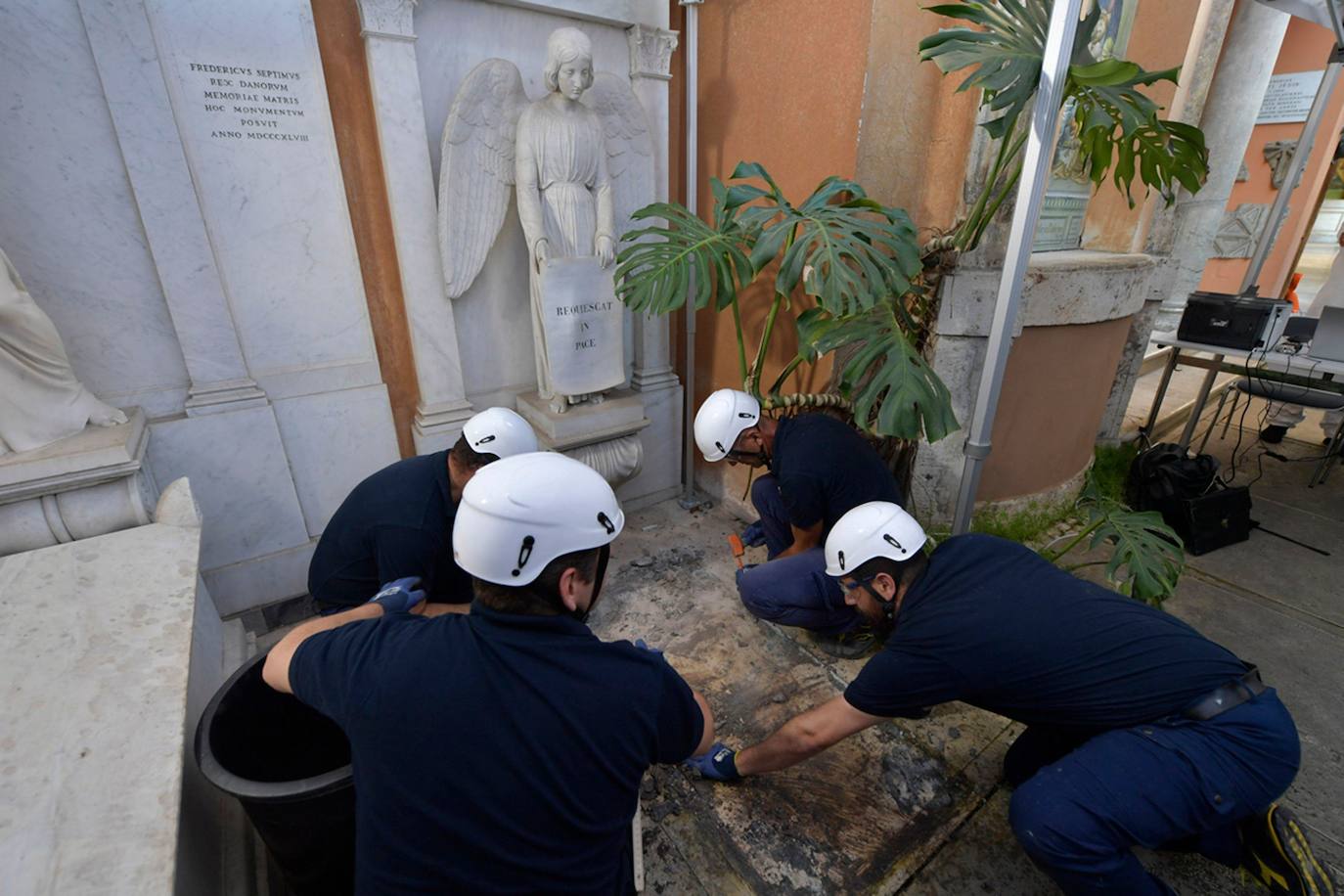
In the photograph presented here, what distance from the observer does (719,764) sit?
1901 millimetres

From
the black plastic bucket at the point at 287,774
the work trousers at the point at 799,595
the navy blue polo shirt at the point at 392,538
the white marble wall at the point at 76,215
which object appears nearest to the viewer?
the black plastic bucket at the point at 287,774

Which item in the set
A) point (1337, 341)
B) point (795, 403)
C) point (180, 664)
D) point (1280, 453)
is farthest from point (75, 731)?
point (1280, 453)

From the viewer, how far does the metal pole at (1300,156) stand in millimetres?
3561

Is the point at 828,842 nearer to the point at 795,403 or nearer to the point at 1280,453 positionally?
the point at 795,403

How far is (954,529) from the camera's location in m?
2.41

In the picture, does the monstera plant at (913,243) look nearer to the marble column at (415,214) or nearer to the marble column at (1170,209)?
the marble column at (415,214)

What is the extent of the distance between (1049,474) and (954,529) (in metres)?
1.49

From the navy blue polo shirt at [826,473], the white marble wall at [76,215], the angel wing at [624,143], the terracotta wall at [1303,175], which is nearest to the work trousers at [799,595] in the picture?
the navy blue polo shirt at [826,473]

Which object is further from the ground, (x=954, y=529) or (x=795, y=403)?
(x=795, y=403)

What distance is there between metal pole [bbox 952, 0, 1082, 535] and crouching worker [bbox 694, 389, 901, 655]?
0.38 metres

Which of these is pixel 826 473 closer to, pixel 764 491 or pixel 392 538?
pixel 764 491

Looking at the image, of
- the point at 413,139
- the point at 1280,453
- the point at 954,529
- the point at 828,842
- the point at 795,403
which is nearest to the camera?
the point at 828,842

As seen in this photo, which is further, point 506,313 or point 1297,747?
point 506,313

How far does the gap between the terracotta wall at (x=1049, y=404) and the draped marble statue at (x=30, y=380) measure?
3928mm
